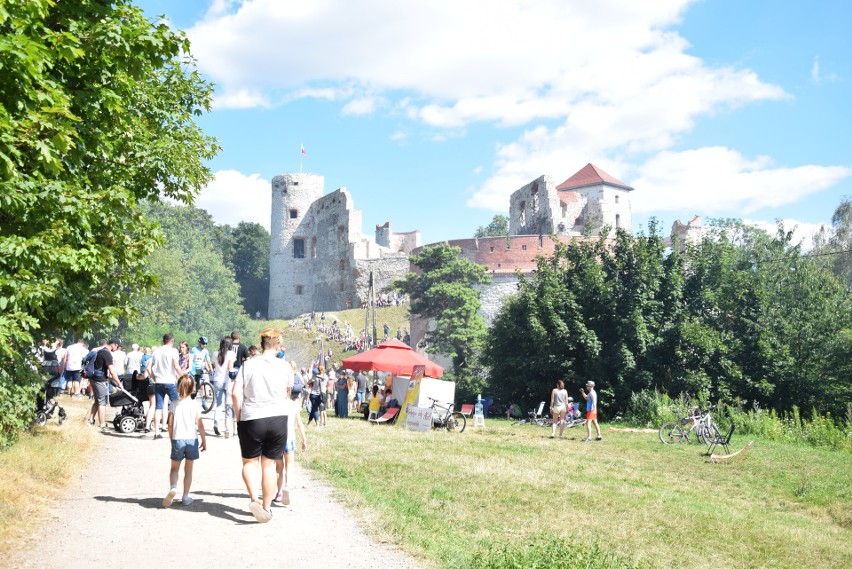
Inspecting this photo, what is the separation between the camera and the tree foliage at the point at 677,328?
28.0 meters

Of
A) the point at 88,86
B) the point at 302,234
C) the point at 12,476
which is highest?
the point at 302,234

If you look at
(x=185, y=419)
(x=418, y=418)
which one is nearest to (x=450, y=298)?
(x=418, y=418)

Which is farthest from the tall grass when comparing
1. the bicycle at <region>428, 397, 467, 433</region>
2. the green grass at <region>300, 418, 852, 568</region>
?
the bicycle at <region>428, 397, 467, 433</region>

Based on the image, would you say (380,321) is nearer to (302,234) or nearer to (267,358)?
(302,234)

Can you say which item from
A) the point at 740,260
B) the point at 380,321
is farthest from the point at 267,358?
the point at 380,321

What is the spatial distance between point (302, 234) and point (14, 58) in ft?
249

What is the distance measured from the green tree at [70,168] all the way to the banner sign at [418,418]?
854 centimetres

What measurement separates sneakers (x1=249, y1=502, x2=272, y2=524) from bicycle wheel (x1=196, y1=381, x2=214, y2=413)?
33.6ft

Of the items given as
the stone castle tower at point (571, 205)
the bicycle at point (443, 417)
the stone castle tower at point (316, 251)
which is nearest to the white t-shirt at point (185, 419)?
the bicycle at point (443, 417)

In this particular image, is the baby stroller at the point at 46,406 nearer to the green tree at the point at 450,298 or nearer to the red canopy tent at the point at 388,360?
the red canopy tent at the point at 388,360

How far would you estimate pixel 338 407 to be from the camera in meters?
23.8

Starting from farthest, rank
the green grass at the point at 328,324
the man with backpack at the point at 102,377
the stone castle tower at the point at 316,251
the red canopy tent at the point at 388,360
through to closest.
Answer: the stone castle tower at the point at 316,251 < the green grass at the point at 328,324 < the red canopy tent at the point at 388,360 < the man with backpack at the point at 102,377

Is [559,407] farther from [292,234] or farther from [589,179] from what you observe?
[292,234]

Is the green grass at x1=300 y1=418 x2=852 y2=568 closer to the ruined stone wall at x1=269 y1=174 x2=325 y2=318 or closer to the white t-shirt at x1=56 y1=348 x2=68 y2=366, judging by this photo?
the white t-shirt at x1=56 y1=348 x2=68 y2=366
